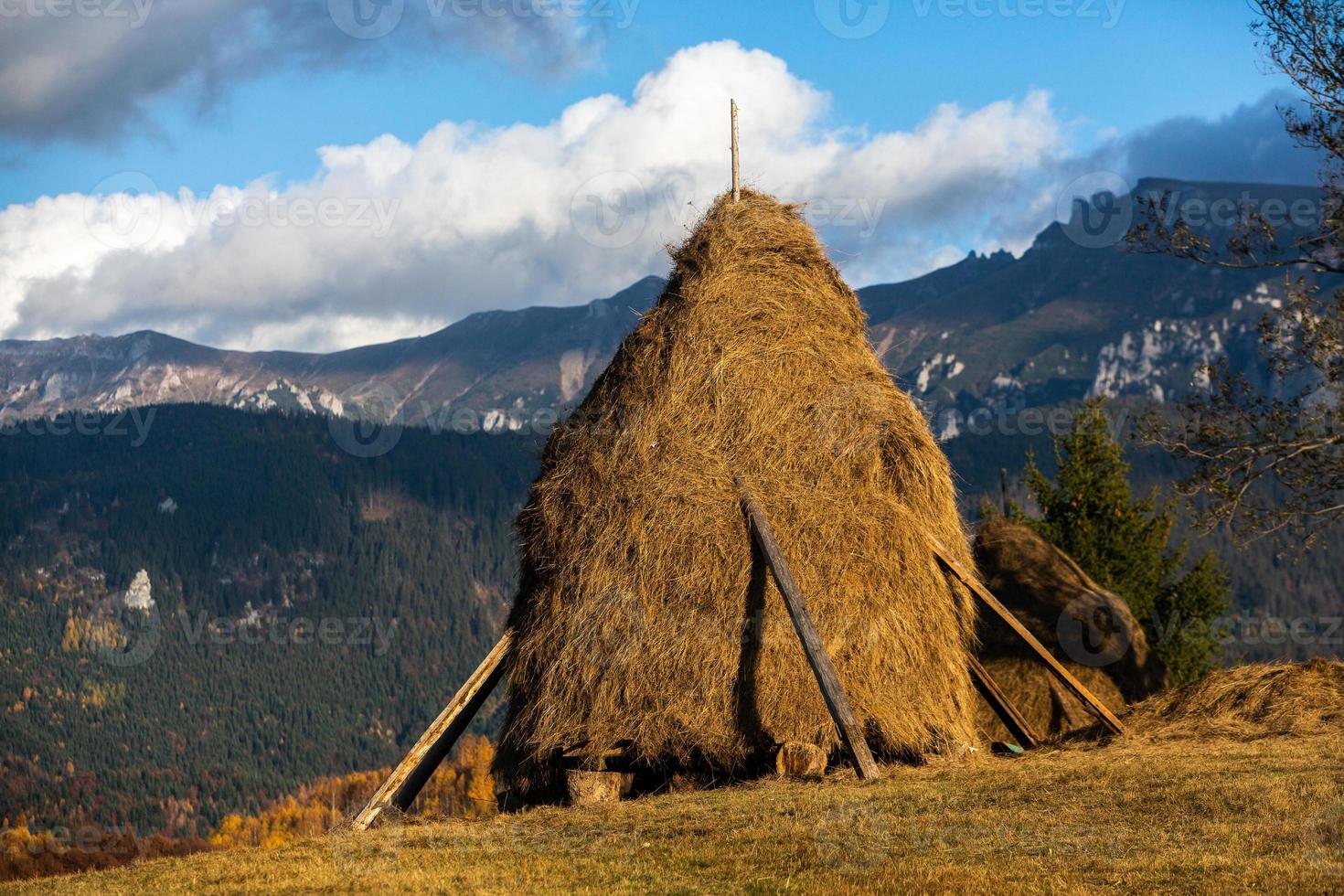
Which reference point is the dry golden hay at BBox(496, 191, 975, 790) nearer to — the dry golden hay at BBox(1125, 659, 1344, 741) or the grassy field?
the grassy field

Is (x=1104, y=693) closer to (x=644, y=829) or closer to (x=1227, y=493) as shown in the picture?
(x=1227, y=493)

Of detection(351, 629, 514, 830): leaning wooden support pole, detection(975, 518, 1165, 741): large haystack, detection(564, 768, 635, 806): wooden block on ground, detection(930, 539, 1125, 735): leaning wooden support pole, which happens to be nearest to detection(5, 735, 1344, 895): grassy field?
detection(564, 768, 635, 806): wooden block on ground

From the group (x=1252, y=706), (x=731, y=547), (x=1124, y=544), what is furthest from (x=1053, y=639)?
(x=1124, y=544)

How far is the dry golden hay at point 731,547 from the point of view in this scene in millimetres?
14617

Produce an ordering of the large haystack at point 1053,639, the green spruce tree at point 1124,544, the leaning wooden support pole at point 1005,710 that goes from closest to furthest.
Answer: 1. the leaning wooden support pole at point 1005,710
2. the large haystack at point 1053,639
3. the green spruce tree at point 1124,544

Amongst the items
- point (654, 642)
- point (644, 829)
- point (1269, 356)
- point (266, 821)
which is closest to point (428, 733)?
point (654, 642)

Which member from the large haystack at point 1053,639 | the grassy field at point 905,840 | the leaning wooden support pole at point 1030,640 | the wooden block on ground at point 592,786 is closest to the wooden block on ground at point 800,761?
the grassy field at point 905,840

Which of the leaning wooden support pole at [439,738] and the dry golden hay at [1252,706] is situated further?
the leaning wooden support pole at [439,738]

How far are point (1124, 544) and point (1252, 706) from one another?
20.6m

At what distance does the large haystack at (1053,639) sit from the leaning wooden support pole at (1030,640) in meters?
3.27

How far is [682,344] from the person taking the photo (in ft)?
54.9

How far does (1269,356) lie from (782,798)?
11.4 meters

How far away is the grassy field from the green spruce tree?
21.7 meters

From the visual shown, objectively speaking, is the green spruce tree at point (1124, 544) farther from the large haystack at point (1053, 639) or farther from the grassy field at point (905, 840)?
the grassy field at point (905, 840)
